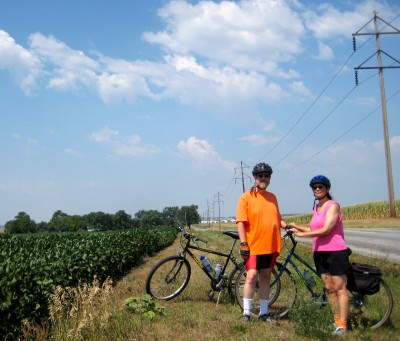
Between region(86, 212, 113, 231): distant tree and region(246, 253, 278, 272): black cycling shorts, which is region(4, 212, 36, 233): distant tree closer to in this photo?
region(86, 212, 113, 231): distant tree

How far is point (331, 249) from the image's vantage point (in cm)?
555

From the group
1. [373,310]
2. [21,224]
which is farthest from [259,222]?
[21,224]

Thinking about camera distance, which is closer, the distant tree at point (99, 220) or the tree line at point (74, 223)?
the tree line at point (74, 223)

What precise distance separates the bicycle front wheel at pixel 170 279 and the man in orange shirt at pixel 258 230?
5.63ft

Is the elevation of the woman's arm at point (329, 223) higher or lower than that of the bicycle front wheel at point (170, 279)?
higher

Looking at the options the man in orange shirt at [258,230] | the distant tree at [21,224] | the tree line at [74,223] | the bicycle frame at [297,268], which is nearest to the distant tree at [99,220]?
the tree line at [74,223]

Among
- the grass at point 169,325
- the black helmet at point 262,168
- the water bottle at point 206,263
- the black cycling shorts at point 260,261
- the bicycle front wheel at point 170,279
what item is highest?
the black helmet at point 262,168

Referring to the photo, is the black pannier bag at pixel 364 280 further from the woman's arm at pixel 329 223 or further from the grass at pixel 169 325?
the woman's arm at pixel 329 223

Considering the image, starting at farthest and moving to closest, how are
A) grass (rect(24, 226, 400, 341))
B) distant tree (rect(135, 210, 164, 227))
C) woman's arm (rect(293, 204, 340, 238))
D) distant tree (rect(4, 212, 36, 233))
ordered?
distant tree (rect(135, 210, 164, 227)) → distant tree (rect(4, 212, 36, 233)) → woman's arm (rect(293, 204, 340, 238)) → grass (rect(24, 226, 400, 341))

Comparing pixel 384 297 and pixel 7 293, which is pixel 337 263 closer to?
pixel 384 297

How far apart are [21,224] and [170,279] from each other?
92.7 metres

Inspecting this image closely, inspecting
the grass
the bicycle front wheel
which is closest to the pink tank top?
the grass

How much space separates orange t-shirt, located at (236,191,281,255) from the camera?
5.81 m

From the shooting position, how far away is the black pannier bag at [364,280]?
5.68 meters
